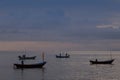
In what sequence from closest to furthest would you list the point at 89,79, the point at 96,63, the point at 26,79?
the point at 89,79 < the point at 26,79 < the point at 96,63

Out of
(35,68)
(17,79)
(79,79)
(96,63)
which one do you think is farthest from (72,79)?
(96,63)

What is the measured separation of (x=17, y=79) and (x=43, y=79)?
528cm

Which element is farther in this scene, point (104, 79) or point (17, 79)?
point (17, 79)

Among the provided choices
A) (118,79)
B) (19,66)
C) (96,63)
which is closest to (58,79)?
(118,79)

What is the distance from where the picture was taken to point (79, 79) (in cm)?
5484

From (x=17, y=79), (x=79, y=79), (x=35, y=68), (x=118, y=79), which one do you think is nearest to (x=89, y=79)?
(x=79, y=79)

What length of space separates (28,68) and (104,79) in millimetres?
34022

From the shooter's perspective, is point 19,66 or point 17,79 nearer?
point 17,79

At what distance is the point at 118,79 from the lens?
5506 cm

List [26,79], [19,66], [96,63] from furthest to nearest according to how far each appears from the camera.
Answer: [96,63], [19,66], [26,79]

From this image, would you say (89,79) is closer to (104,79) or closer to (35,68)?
(104,79)

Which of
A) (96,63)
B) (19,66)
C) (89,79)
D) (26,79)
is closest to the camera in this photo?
(89,79)

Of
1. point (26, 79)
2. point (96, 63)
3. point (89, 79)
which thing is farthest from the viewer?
point (96, 63)

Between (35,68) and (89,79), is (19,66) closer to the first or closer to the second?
(35,68)
